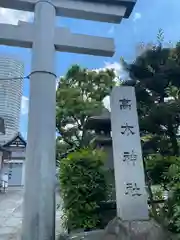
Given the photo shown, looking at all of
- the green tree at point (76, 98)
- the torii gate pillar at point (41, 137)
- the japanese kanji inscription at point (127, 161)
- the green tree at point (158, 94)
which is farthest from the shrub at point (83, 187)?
the green tree at point (76, 98)

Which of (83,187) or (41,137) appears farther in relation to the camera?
(83,187)

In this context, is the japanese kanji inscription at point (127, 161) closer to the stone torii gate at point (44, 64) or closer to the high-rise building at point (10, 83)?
the stone torii gate at point (44, 64)

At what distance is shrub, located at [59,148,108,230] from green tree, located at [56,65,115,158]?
968cm

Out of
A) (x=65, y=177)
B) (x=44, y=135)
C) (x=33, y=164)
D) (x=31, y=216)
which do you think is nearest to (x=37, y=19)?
(x=44, y=135)

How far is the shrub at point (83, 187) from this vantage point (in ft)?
15.8

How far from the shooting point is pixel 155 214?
5227 mm

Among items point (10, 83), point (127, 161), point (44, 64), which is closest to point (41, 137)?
point (44, 64)

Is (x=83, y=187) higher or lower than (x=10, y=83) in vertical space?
lower

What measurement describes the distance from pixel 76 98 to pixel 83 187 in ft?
35.1

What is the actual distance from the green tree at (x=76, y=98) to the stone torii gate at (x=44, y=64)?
9328mm

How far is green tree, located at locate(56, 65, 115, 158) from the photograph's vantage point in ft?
49.5

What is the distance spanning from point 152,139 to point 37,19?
4.36 metres

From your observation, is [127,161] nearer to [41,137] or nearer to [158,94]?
[41,137]

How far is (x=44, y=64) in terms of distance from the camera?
4852 millimetres
